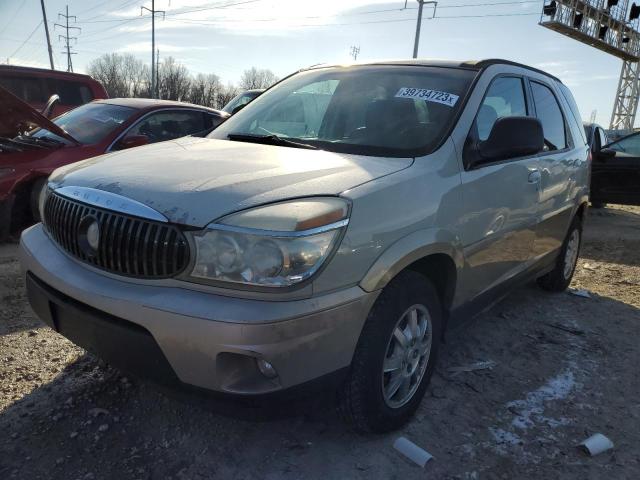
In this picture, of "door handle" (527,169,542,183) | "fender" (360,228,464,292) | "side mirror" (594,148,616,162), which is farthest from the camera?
"side mirror" (594,148,616,162)

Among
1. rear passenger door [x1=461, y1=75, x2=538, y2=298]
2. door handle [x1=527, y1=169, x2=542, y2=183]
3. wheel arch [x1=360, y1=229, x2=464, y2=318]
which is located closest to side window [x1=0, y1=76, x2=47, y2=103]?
rear passenger door [x1=461, y1=75, x2=538, y2=298]

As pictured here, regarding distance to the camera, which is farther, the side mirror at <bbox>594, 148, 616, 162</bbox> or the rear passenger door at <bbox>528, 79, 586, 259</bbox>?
the side mirror at <bbox>594, 148, 616, 162</bbox>

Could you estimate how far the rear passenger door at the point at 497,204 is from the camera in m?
2.86

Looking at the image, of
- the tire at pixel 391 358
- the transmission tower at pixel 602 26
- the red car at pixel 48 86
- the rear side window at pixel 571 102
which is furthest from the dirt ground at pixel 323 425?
the transmission tower at pixel 602 26

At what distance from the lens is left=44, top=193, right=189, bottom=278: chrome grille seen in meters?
2.00

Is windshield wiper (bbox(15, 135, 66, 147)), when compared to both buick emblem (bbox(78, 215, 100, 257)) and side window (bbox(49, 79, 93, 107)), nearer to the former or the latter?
buick emblem (bbox(78, 215, 100, 257))

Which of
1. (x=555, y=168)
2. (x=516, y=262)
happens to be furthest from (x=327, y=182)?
(x=555, y=168)

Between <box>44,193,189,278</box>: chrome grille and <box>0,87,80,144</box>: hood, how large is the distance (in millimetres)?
3831

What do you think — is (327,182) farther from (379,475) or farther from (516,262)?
(516,262)

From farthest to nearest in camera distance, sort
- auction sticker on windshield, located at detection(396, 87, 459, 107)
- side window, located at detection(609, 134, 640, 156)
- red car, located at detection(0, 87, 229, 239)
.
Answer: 1. side window, located at detection(609, 134, 640, 156)
2. red car, located at detection(0, 87, 229, 239)
3. auction sticker on windshield, located at detection(396, 87, 459, 107)

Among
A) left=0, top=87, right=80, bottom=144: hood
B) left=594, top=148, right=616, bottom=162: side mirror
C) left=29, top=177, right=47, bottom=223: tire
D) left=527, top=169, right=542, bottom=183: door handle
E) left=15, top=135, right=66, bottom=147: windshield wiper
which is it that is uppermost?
left=0, top=87, right=80, bottom=144: hood

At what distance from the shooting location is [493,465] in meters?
2.47

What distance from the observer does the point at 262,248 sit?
6.36 ft

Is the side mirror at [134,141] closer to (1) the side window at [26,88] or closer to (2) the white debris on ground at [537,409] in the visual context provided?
(2) the white debris on ground at [537,409]
